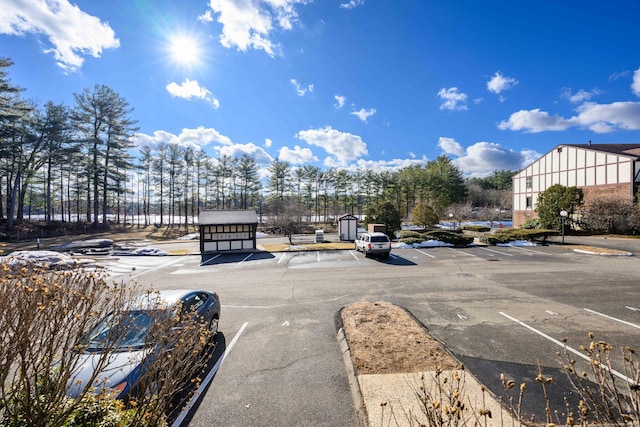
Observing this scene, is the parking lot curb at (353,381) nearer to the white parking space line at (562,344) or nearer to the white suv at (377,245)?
the white parking space line at (562,344)

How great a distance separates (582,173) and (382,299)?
121 feet

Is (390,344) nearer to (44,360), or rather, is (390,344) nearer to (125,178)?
(44,360)

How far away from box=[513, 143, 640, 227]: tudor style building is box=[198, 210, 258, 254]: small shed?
3697 centimetres

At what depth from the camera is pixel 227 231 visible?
23.0 metres

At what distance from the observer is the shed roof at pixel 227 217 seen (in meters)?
22.5

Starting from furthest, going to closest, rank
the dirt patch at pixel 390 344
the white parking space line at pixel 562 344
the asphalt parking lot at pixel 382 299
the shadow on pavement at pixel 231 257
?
the shadow on pavement at pixel 231 257 < the dirt patch at pixel 390 344 < the white parking space line at pixel 562 344 < the asphalt parking lot at pixel 382 299

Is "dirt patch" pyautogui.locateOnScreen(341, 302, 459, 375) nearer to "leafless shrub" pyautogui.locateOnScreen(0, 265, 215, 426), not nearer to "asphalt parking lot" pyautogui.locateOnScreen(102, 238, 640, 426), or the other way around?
"asphalt parking lot" pyautogui.locateOnScreen(102, 238, 640, 426)

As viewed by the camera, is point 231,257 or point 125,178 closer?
point 231,257

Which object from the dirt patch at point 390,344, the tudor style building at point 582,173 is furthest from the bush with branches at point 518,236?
the dirt patch at point 390,344

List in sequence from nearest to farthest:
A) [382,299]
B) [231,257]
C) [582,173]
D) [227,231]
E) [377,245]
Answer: [382,299], [377,245], [231,257], [227,231], [582,173]

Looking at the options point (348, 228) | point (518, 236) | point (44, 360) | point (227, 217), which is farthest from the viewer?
point (348, 228)

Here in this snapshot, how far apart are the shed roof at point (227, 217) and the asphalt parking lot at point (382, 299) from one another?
211 inches

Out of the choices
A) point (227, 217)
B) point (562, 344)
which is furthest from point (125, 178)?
point (562, 344)

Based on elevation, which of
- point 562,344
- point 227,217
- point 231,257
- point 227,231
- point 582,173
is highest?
point 582,173
